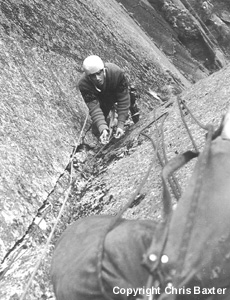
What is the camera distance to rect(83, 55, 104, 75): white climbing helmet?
19.7ft

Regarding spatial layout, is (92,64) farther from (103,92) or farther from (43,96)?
(43,96)

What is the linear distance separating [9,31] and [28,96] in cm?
143

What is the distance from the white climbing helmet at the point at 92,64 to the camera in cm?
602

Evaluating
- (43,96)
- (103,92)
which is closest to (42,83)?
(43,96)

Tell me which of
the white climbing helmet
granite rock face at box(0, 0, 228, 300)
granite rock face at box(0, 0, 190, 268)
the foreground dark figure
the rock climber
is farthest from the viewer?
the rock climber

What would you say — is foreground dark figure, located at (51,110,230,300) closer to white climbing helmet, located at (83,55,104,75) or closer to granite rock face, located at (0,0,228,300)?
granite rock face, located at (0,0,228,300)

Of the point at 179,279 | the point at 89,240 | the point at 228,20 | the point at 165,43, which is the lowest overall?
the point at 228,20

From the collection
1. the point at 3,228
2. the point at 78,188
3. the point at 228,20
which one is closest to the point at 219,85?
the point at 78,188

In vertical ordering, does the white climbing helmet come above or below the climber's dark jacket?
above

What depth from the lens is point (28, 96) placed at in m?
6.30

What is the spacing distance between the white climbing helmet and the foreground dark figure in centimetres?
406

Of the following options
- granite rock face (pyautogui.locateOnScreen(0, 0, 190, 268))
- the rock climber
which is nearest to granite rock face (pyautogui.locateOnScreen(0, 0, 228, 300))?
granite rock face (pyautogui.locateOnScreen(0, 0, 190, 268))

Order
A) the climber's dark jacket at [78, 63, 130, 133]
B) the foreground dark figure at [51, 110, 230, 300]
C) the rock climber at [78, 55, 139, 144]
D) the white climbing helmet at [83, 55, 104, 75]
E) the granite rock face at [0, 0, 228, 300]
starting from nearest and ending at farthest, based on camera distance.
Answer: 1. the foreground dark figure at [51, 110, 230, 300]
2. the granite rock face at [0, 0, 228, 300]
3. the white climbing helmet at [83, 55, 104, 75]
4. the rock climber at [78, 55, 139, 144]
5. the climber's dark jacket at [78, 63, 130, 133]

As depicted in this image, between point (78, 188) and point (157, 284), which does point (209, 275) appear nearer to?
point (157, 284)
